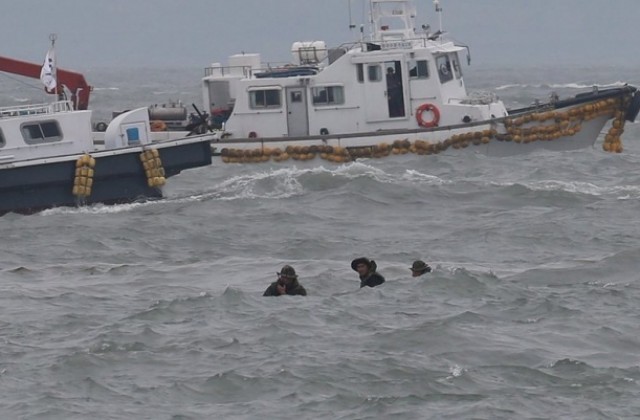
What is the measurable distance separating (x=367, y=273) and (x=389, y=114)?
16.8 meters

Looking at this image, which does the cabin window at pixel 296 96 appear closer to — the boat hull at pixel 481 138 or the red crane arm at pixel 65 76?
the boat hull at pixel 481 138

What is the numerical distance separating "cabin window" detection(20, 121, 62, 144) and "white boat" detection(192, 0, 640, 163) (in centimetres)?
586

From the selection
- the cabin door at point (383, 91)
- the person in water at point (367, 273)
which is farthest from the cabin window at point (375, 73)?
the person in water at point (367, 273)

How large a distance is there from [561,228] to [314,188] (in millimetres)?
8002

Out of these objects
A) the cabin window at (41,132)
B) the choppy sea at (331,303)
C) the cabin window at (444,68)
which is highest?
the cabin window at (444,68)

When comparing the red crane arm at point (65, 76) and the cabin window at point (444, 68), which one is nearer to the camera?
the red crane arm at point (65, 76)

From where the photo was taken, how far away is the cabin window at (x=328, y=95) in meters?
40.4

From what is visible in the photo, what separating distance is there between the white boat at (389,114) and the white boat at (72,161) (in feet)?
16.3

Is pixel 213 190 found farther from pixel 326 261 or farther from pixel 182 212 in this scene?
pixel 326 261

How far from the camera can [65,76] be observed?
40562mm

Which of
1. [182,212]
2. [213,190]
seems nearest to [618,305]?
[182,212]

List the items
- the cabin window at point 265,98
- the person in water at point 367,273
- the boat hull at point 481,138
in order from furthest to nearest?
the cabin window at point 265,98
the boat hull at point 481,138
the person in water at point 367,273

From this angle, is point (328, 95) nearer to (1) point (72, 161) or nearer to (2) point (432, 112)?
(2) point (432, 112)

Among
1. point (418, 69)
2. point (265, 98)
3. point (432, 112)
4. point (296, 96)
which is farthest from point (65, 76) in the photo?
point (432, 112)
